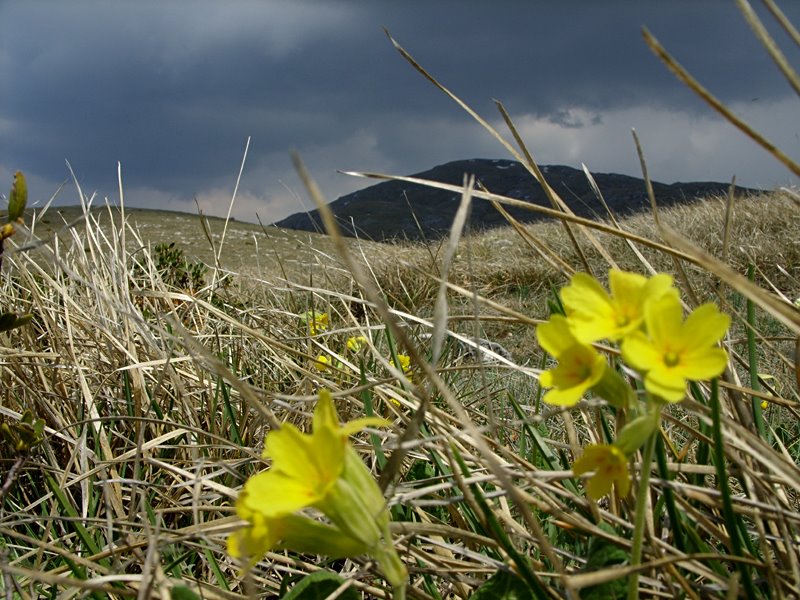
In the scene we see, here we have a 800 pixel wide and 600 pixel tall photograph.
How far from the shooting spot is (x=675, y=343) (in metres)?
0.49

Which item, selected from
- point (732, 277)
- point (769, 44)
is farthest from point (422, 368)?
point (769, 44)

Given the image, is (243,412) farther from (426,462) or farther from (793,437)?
(793,437)

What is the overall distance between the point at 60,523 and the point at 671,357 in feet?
3.97

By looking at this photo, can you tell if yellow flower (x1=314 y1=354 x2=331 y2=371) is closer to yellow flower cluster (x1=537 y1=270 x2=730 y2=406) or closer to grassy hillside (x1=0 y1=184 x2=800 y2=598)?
grassy hillside (x1=0 y1=184 x2=800 y2=598)

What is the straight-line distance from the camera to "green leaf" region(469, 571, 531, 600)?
666mm

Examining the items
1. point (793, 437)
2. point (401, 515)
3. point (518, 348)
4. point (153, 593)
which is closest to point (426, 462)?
point (401, 515)

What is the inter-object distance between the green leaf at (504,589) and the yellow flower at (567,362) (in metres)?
0.25

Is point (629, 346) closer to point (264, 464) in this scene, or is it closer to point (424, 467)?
point (424, 467)

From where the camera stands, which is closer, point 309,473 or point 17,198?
point 309,473

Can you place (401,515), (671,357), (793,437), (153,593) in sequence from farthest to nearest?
(793,437)
(401,515)
(153,593)
(671,357)

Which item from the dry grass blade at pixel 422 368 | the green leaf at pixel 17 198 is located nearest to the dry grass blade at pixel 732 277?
the dry grass blade at pixel 422 368

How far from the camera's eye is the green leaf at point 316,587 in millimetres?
680

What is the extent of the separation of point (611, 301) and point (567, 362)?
63 mm

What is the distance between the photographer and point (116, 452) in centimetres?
151
